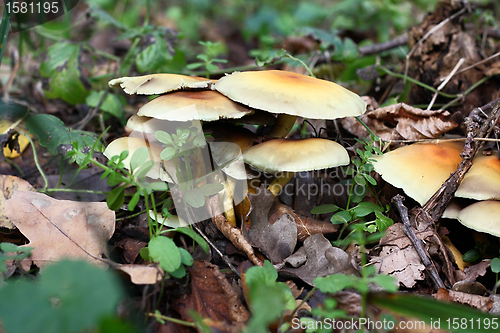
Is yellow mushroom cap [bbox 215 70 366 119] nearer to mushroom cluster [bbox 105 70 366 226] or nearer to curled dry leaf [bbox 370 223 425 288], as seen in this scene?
mushroom cluster [bbox 105 70 366 226]

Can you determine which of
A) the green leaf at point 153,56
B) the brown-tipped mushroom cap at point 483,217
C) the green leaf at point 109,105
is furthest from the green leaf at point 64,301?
the green leaf at point 153,56

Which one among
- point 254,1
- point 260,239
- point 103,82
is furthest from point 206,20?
point 260,239

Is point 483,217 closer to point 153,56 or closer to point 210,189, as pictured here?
point 210,189

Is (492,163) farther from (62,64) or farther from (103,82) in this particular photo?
(103,82)

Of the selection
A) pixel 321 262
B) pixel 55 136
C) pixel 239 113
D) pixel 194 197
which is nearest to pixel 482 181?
pixel 321 262

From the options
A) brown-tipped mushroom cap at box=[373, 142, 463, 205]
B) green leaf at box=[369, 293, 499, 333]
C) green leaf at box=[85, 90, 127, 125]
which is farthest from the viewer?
green leaf at box=[85, 90, 127, 125]

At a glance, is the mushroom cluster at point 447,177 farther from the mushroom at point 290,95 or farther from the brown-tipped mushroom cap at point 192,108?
the brown-tipped mushroom cap at point 192,108

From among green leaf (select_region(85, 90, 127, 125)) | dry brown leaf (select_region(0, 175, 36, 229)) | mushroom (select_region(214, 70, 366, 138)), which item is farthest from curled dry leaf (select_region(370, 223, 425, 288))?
green leaf (select_region(85, 90, 127, 125))
